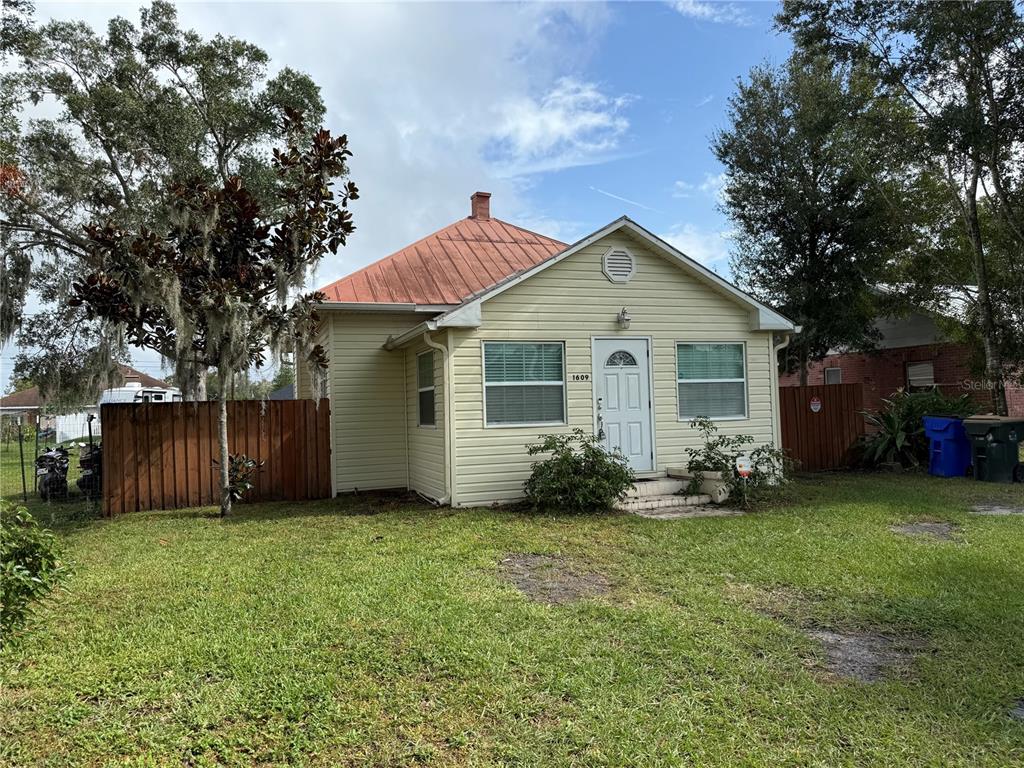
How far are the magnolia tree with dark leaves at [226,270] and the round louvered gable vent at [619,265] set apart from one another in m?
3.64

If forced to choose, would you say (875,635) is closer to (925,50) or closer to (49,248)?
(925,50)

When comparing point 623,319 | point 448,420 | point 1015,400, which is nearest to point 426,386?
point 448,420

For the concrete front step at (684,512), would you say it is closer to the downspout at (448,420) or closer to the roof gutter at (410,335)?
the downspout at (448,420)

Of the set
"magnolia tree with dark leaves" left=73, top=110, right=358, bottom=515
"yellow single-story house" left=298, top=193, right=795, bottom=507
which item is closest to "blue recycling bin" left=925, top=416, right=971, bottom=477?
"yellow single-story house" left=298, top=193, right=795, bottom=507

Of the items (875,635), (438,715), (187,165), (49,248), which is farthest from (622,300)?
(49,248)

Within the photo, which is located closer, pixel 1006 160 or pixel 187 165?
pixel 1006 160

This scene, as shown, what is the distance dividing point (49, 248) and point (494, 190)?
10114 mm

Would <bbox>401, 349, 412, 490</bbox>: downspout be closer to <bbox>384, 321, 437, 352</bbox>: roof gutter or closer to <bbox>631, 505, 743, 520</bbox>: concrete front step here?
<bbox>384, 321, 437, 352</bbox>: roof gutter

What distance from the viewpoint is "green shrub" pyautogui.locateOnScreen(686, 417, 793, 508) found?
876 centimetres

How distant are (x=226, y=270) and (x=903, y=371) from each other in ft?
59.3

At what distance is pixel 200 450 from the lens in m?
9.37

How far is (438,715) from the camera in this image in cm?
299

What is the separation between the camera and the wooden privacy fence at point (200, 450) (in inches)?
348

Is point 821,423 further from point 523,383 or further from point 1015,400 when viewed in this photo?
point 1015,400
